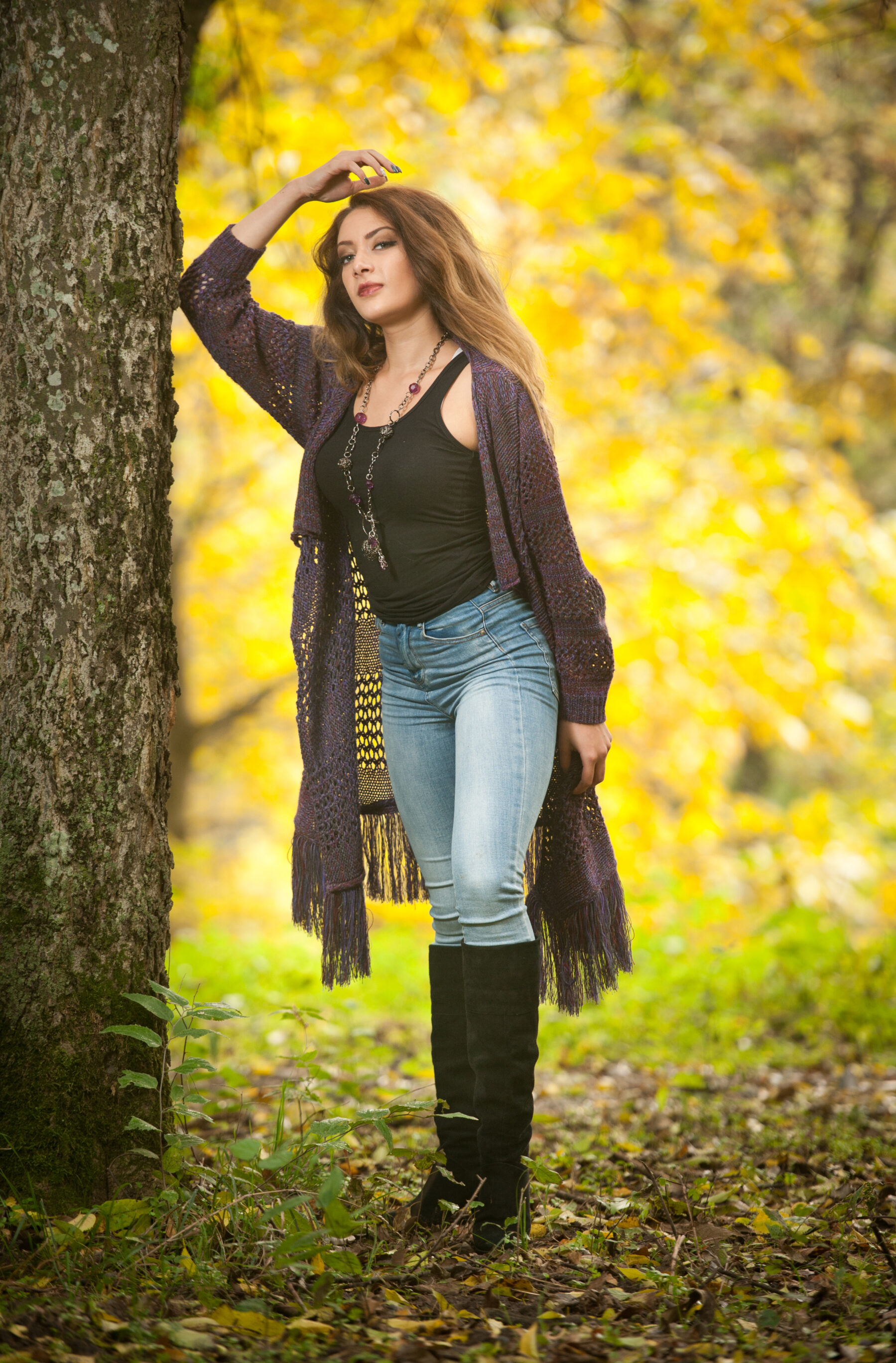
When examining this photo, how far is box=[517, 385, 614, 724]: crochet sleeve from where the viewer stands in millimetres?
2377

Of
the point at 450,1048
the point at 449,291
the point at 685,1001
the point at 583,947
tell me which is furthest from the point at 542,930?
the point at 685,1001

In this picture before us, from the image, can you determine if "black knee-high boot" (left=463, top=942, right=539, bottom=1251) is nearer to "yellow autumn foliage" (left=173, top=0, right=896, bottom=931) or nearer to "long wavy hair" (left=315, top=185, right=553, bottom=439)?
"long wavy hair" (left=315, top=185, right=553, bottom=439)

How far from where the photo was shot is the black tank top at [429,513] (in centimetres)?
242

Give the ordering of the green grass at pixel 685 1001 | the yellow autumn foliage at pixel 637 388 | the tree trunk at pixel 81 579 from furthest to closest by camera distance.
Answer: the yellow autumn foliage at pixel 637 388 → the green grass at pixel 685 1001 → the tree trunk at pixel 81 579

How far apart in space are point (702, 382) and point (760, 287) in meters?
3.12

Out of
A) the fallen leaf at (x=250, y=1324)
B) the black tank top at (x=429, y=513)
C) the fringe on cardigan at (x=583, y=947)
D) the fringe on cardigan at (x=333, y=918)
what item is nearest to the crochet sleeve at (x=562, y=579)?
the black tank top at (x=429, y=513)

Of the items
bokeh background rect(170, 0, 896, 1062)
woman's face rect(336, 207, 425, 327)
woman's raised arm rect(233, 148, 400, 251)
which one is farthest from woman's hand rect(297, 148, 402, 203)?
bokeh background rect(170, 0, 896, 1062)

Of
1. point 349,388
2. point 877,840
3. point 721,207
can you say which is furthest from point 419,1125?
point 877,840

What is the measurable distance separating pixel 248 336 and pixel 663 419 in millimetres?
5061

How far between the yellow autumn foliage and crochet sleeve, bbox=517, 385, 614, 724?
93.9 inches

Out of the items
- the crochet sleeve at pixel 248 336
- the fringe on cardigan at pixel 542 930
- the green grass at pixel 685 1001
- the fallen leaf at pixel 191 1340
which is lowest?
the green grass at pixel 685 1001

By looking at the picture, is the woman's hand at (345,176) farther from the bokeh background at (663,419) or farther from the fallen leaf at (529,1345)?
the fallen leaf at (529,1345)

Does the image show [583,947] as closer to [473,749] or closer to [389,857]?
[389,857]

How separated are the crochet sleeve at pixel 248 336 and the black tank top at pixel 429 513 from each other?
35 centimetres
